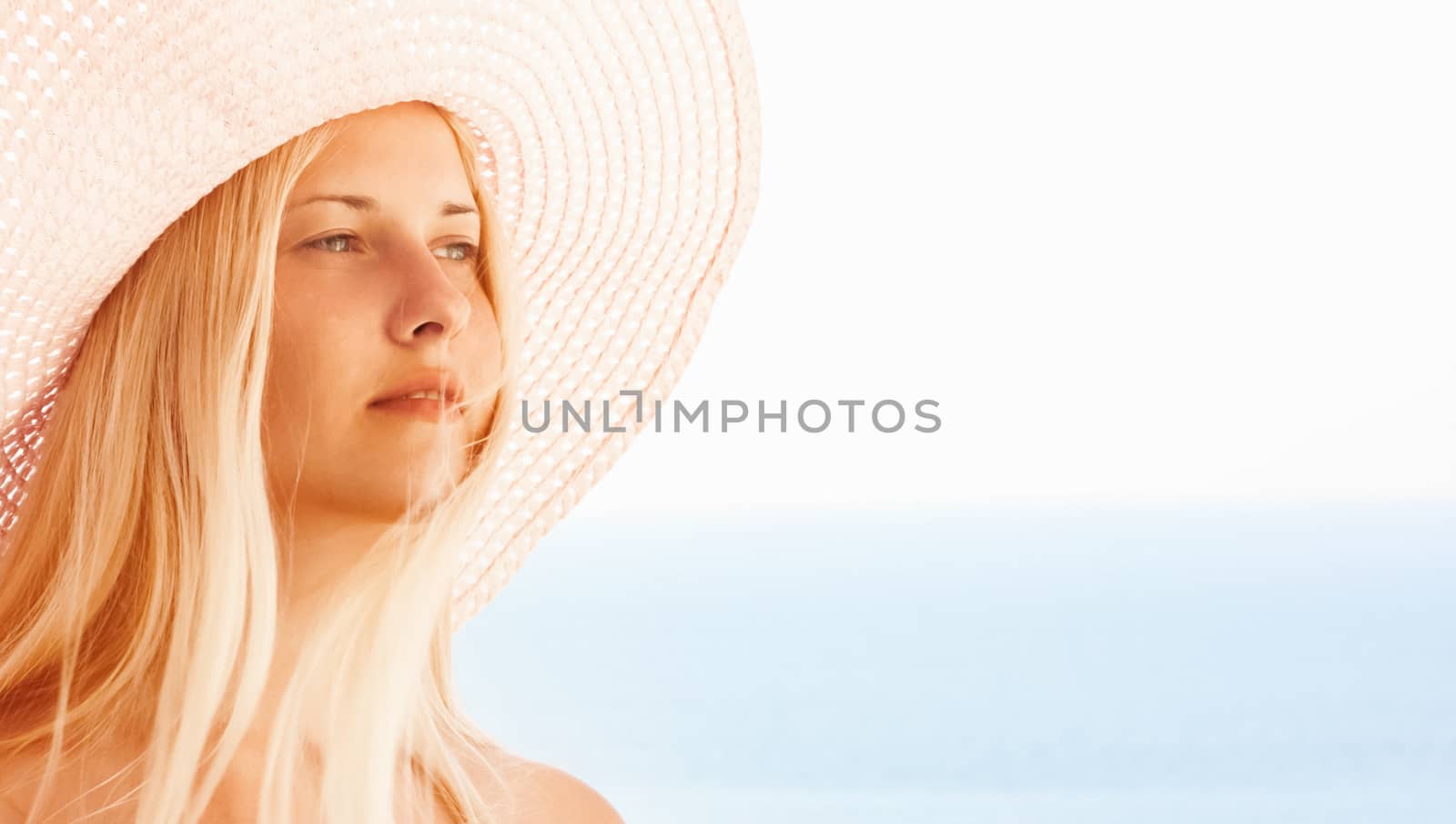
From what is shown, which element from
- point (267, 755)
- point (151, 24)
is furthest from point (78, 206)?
point (267, 755)

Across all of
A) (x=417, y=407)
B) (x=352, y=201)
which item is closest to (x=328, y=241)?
(x=352, y=201)

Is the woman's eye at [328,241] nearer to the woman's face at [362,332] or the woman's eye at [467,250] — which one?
the woman's face at [362,332]

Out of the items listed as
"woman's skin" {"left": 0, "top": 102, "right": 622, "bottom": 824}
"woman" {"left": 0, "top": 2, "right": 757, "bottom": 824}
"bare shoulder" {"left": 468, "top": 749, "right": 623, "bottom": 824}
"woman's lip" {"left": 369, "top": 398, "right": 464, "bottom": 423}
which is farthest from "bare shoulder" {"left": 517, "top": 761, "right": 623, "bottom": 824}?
"woman's lip" {"left": 369, "top": 398, "right": 464, "bottom": 423}

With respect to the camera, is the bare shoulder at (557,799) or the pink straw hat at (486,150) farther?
→ the bare shoulder at (557,799)

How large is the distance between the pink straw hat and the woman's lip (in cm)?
19

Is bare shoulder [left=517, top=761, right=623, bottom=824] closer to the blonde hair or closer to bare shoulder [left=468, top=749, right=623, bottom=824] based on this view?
bare shoulder [left=468, top=749, right=623, bottom=824]

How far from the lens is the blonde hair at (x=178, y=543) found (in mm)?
1005

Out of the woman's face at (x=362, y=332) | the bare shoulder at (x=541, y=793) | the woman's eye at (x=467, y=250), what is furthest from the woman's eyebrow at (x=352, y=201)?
the bare shoulder at (x=541, y=793)

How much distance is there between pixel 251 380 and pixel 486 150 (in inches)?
12.3

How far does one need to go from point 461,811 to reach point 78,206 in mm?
586

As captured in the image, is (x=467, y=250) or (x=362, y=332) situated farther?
(x=467, y=250)

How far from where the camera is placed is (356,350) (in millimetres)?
1005

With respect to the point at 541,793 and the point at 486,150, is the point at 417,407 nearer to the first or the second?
the point at 486,150

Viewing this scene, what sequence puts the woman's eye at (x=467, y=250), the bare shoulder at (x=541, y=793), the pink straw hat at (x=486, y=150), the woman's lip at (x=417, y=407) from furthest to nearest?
the bare shoulder at (x=541, y=793) < the woman's eye at (x=467, y=250) < the woman's lip at (x=417, y=407) < the pink straw hat at (x=486, y=150)
